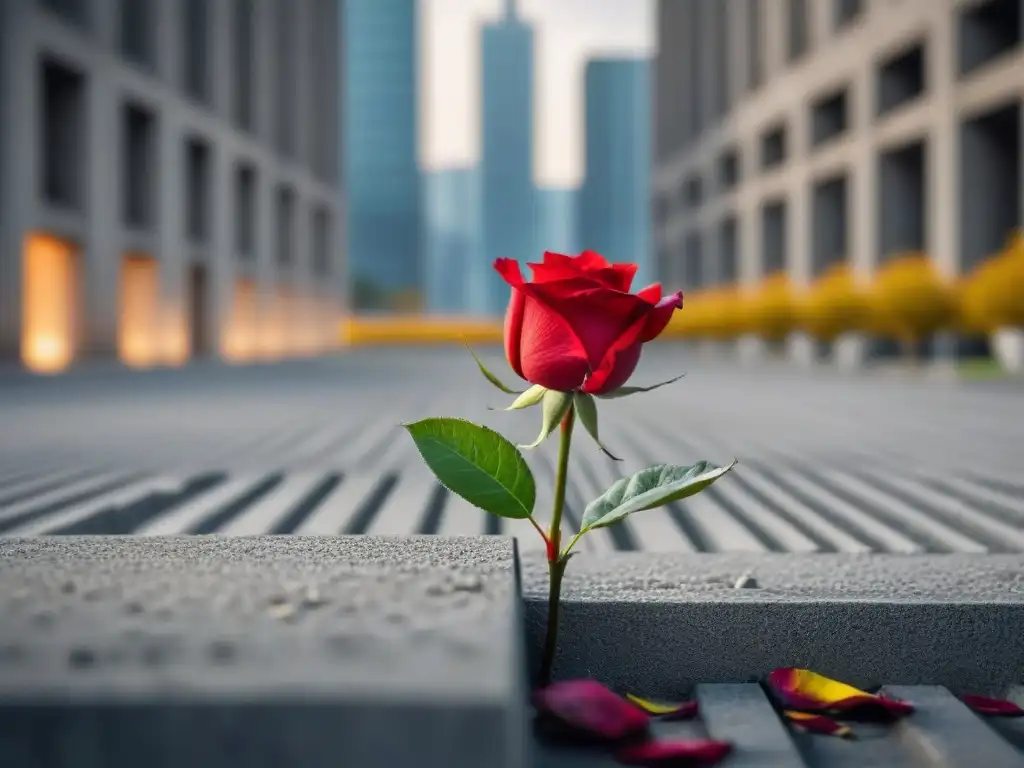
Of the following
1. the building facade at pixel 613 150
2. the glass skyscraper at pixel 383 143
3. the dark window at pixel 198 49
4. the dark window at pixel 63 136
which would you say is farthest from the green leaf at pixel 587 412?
the building facade at pixel 613 150

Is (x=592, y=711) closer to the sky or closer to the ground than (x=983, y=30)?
closer to the ground

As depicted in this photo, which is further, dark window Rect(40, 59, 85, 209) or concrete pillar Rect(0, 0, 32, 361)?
dark window Rect(40, 59, 85, 209)

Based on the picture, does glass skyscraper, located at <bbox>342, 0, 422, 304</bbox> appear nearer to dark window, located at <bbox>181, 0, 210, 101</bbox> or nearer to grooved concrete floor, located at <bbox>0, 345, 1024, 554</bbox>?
dark window, located at <bbox>181, 0, 210, 101</bbox>

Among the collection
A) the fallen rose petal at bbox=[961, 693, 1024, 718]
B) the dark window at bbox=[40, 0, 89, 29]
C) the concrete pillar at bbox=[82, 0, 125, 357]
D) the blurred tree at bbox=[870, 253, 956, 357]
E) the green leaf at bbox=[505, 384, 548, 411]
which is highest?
the dark window at bbox=[40, 0, 89, 29]

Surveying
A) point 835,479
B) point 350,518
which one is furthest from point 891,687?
point 835,479

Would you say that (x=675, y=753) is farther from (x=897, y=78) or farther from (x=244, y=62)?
(x=244, y=62)

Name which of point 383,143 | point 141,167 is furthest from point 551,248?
point 383,143

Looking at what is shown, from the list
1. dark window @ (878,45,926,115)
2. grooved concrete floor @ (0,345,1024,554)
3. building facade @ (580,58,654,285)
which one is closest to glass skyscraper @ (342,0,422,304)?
building facade @ (580,58,654,285)
